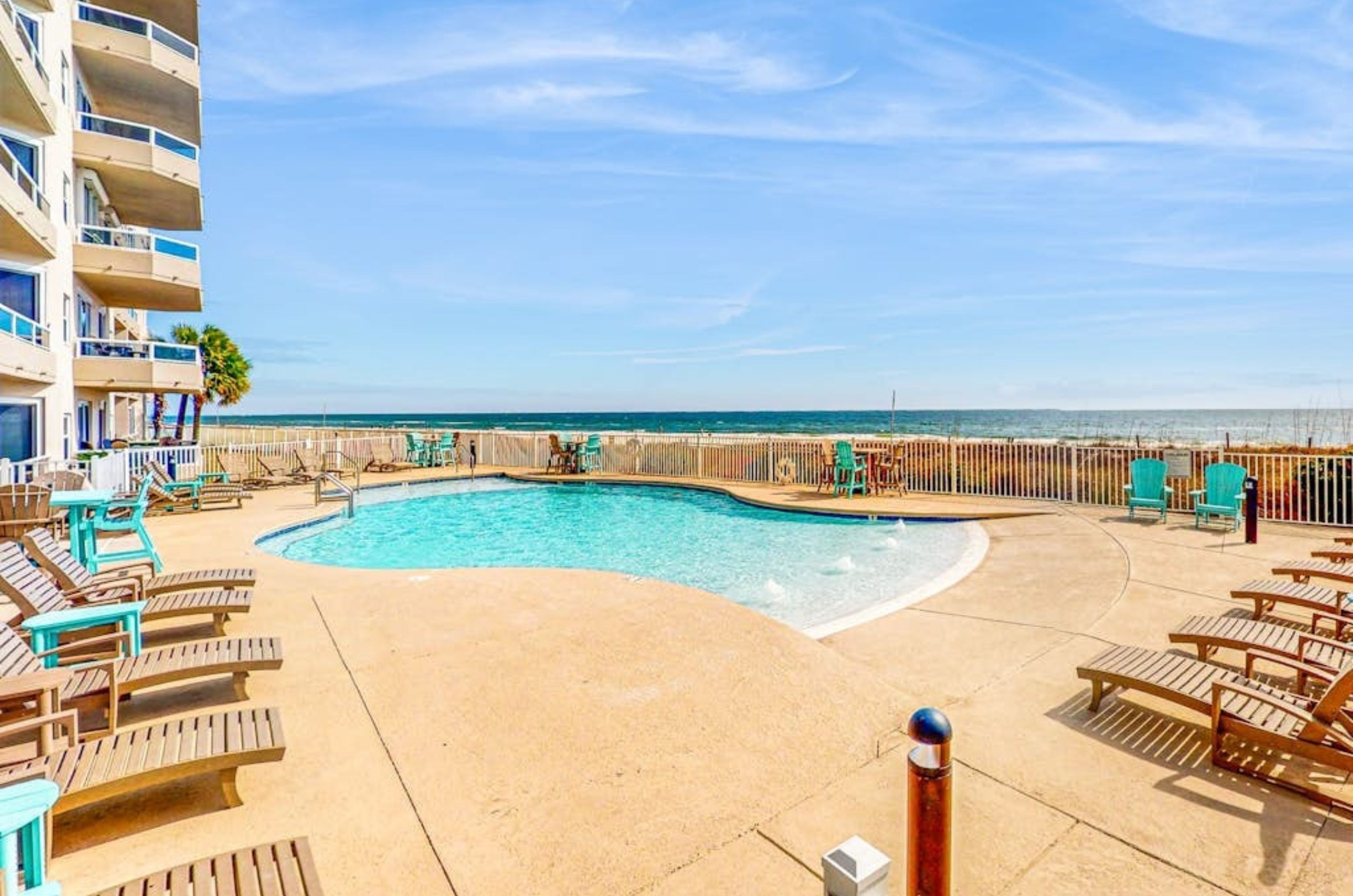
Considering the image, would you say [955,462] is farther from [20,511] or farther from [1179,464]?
[20,511]

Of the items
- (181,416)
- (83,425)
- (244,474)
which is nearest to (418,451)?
(244,474)

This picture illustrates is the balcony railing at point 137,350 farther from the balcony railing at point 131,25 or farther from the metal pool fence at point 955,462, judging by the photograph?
the balcony railing at point 131,25

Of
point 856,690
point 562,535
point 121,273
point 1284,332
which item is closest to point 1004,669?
point 856,690

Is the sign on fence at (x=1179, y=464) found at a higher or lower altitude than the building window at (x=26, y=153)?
lower

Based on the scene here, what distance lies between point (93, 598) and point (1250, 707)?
22.2 feet

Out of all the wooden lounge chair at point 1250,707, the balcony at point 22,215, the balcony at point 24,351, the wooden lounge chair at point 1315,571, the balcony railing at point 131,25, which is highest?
the balcony railing at point 131,25

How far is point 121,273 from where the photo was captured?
47.8 ft

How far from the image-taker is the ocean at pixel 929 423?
4722cm

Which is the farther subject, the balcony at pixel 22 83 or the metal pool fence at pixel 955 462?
the balcony at pixel 22 83

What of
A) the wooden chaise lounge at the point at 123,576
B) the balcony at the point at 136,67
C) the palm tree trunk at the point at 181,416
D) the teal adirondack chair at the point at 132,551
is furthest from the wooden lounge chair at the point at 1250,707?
the palm tree trunk at the point at 181,416

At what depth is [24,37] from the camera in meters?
10.8

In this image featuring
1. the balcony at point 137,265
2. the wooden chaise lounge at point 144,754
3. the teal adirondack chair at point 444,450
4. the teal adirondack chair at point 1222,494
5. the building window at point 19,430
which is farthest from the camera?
the teal adirondack chair at point 444,450

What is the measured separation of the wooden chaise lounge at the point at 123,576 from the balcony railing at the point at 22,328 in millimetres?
7673

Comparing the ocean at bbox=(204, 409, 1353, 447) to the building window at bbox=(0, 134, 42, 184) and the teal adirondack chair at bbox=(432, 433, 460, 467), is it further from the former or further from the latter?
the building window at bbox=(0, 134, 42, 184)
